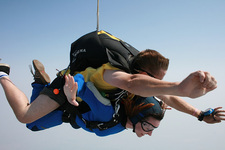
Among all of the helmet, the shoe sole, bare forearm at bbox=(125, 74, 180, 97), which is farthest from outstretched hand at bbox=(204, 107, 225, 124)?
the shoe sole

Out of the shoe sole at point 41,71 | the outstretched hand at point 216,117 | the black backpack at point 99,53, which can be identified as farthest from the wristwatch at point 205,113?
the shoe sole at point 41,71

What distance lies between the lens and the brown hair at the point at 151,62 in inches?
66.1

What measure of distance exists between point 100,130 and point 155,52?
822 mm

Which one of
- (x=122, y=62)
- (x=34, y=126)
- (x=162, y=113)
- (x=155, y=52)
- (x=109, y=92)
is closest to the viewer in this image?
(x=122, y=62)

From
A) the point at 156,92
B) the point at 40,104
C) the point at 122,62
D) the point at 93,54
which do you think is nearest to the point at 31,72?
the point at 40,104

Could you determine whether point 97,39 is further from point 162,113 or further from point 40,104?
point 162,113

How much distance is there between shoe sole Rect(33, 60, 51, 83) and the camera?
7.16ft

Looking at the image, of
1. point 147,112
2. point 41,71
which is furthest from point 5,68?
point 147,112

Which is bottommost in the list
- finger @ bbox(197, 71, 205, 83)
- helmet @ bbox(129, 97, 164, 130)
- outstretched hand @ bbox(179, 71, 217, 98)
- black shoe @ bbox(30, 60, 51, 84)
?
helmet @ bbox(129, 97, 164, 130)

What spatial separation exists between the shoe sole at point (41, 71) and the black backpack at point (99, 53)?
1.22ft

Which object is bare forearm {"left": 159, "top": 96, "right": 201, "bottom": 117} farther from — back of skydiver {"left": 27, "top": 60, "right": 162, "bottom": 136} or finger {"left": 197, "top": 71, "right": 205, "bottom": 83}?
finger {"left": 197, "top": 71, "right": 205, "bottom": 83}

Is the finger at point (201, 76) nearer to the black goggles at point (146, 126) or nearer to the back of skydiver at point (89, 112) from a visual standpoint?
the back of skydiver at point (89, 112)

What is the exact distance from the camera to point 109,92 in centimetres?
187

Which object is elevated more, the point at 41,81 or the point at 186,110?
the point at 41,81
